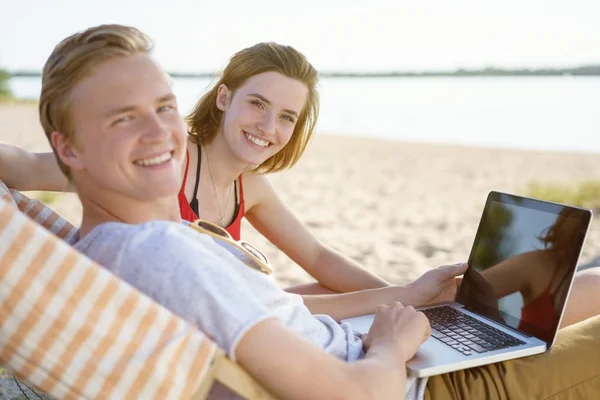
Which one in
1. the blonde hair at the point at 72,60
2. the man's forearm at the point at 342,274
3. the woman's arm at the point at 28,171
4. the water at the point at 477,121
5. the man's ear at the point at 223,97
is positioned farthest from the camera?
the water at the point at 477,121

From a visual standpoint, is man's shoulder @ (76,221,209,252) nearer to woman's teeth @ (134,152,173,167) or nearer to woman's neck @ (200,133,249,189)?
woman's teeth @ (134,152,173,167)

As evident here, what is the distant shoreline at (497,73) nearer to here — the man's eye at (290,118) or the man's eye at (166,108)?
the man's eye at (290,118)

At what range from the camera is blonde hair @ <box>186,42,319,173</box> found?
263cm

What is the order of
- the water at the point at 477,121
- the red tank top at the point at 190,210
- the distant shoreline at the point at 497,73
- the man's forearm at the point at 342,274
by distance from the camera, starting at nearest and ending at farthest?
the red tank top at the point at 190,210
the man's forearm at the point at 342,274
the water at the point at 477,121
the distant shoreline at the point at 497,73

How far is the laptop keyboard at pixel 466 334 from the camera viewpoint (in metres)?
1.75

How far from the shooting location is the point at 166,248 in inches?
50.8

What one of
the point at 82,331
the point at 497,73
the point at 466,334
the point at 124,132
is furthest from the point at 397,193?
the point at 497,73

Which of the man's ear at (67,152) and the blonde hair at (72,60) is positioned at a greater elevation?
the blonde hair at (72,60)

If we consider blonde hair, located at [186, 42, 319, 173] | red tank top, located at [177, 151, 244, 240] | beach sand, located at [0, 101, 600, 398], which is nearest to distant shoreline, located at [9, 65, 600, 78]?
beach sand, located at [0, 101, 600, 398]

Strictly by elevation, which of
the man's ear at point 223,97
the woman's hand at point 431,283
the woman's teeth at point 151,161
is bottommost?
the woman's hand at point 431,283

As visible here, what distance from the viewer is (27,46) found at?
54.3m

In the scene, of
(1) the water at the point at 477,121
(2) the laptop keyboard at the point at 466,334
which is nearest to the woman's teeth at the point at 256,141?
(2) the laptop keyboard at the point at 466,334

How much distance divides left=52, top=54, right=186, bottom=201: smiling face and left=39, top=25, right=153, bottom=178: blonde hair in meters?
0.02

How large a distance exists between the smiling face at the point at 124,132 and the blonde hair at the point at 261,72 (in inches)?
47.2
